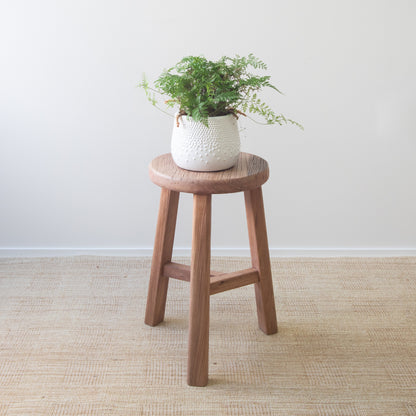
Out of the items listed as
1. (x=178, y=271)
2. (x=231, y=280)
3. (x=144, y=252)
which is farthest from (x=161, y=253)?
(x=144, y=252)

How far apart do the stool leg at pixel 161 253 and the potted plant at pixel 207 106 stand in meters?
0.17

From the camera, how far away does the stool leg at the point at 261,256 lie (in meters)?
1.76

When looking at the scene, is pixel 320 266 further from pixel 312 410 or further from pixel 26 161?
pixel 26 161

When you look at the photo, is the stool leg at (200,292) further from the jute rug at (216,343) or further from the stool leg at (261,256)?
the stool leg at (261,256)

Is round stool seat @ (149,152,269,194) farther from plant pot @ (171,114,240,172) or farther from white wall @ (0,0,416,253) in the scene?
white wall @ (0,0,416,253)

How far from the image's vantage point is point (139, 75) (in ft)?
7.39

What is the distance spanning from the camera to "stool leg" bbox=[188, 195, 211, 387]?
160 cm

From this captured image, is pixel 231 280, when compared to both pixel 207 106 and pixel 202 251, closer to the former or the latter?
pixel 202 251

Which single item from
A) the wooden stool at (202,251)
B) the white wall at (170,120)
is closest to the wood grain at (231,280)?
the wooden stool at (202,251)

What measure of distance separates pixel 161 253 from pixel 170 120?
69 centimetres

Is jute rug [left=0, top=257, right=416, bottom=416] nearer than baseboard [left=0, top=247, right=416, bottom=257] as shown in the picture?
Yes

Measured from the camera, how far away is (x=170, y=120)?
7.56 ft

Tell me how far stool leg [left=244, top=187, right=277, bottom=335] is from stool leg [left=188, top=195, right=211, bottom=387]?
8.0 inches

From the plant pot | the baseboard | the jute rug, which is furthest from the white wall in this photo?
the plant pot
